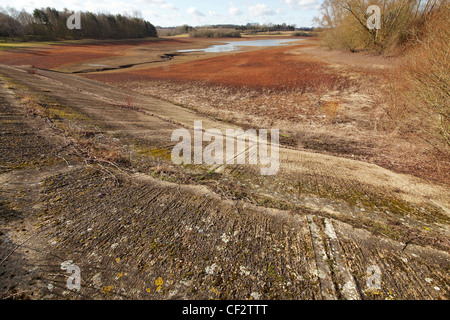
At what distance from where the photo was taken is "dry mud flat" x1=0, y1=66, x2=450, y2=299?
8.00 feet

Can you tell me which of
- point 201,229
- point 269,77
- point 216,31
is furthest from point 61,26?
point 201,229

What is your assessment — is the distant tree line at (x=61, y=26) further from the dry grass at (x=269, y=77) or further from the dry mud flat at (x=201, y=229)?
the dry mud flat at (x=201, y=229)

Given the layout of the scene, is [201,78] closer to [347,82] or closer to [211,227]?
[347,82]

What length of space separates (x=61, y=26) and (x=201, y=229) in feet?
305

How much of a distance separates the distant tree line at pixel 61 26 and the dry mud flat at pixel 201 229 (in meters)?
84.3

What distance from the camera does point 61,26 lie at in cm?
6831

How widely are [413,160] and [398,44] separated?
83.6 feet

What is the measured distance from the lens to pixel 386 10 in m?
26.4

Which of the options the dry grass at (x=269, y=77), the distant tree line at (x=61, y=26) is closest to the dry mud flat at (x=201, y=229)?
the dry grass at (x=269, y=77)

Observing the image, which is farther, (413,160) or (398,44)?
(398,44)

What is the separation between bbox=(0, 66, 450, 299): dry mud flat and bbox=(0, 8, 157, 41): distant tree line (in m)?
84.3

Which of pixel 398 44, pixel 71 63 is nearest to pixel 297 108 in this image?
pixel 398 44

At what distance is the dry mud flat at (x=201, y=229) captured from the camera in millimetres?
2439

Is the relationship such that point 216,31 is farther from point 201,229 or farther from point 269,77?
point 201,229
